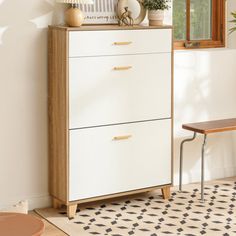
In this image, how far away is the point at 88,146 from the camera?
4734 millimetres

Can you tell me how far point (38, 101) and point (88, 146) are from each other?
0.49 m

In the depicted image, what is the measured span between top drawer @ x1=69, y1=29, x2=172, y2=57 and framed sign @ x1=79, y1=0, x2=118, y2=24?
0.26m

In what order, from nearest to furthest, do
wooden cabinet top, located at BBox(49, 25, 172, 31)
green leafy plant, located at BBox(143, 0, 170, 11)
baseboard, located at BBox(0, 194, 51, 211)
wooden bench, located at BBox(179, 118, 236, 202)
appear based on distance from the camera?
wooden cabinet top, located at BBox(49, 25, 172, 31) < baseboard, located at BBox(0, 194, 51, 211) < green leafy plant, located at BBox(143, 0, 170, 11) < wooden bench, located at BBox(179, 118, 236, 202)

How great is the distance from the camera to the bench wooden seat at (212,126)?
5176 mm

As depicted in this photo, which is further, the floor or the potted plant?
the potted plant

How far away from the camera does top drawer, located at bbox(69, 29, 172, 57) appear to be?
457 cm

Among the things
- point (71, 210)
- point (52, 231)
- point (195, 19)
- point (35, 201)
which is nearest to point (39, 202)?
point (35, 201)

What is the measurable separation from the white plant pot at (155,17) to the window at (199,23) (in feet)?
2.17

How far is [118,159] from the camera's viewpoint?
4.89 metres

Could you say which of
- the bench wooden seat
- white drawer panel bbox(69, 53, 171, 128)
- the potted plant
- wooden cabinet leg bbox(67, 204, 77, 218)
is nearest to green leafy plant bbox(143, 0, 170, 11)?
the potted plant

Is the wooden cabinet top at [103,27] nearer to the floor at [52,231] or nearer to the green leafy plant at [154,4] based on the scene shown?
the green leafy plant at [154,4]

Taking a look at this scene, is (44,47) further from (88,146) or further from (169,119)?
(169,119)

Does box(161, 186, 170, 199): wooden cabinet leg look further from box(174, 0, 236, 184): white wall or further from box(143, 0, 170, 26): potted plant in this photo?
box(143, 0, 170, 26): potted plant

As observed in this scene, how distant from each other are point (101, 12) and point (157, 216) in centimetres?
151
